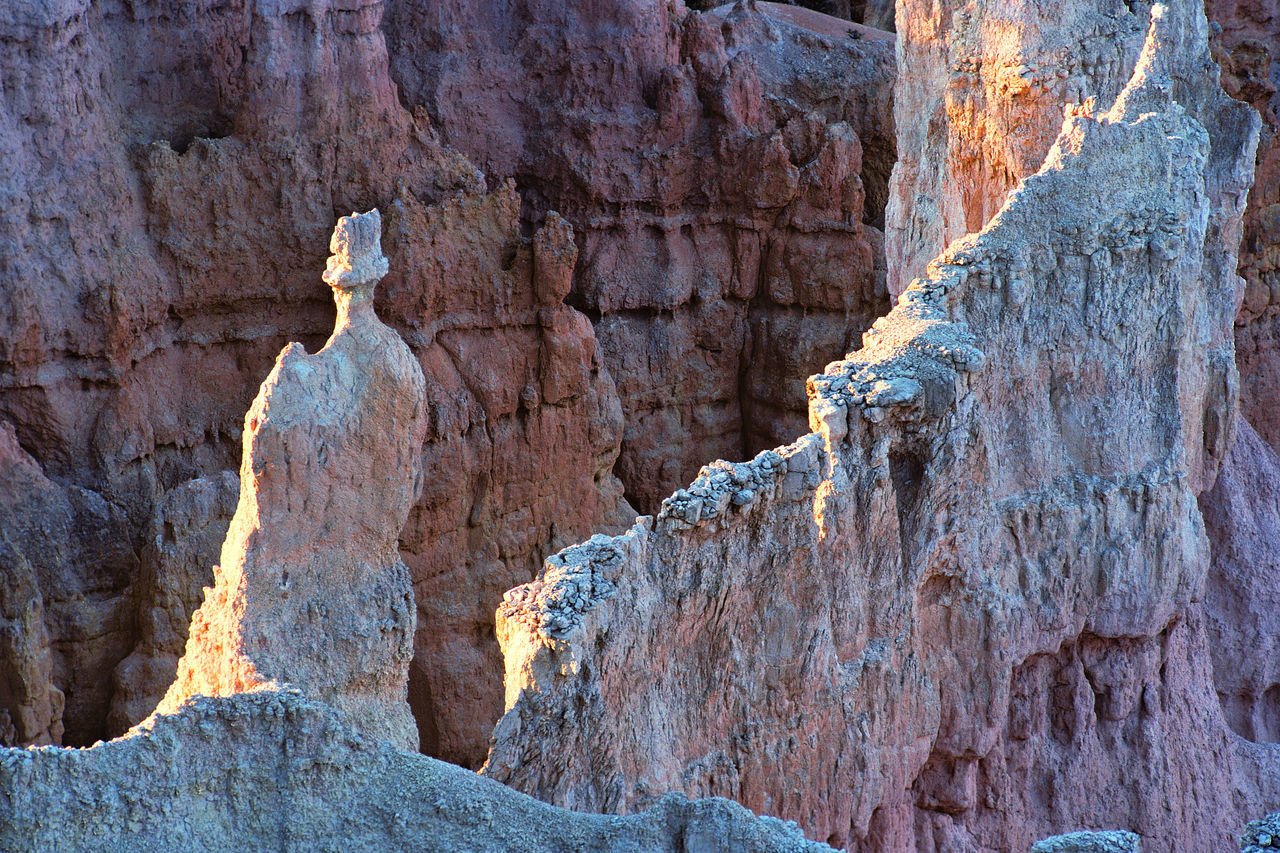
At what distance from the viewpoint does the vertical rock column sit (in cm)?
934

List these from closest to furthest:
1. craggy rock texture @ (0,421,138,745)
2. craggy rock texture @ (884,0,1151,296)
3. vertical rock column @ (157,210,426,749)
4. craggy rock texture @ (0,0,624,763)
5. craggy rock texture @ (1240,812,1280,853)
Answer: craggy rock texture @ (1240,812,1280,853), vertical rock column @ (157,210,426,749), craggy rock texture @ (884,0,1151,296), craggy rock texture @ (0,421,138,745), craggy rock texture @ (0,0,624,763)

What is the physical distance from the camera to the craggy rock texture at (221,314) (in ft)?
44.8

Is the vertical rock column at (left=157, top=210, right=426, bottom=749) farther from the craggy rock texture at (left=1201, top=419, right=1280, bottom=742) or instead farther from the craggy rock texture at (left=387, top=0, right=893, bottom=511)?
the craggy rock texture at (left=387, top=0, right=893, bottom=511)

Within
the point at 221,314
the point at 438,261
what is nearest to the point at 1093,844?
the point at 438,261

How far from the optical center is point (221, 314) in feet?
50.7

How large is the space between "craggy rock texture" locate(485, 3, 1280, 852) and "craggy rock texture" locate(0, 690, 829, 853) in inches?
65.3

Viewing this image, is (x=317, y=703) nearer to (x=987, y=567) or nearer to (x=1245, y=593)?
(x=987, y=567)

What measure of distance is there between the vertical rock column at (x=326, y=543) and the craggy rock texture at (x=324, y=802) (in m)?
3.14

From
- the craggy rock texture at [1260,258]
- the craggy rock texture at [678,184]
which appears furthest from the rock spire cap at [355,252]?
the craggy rock texture at [1260,258]

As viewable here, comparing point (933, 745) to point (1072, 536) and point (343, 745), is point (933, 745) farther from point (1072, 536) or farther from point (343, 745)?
point (343, 745)

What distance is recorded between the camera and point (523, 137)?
1800cm

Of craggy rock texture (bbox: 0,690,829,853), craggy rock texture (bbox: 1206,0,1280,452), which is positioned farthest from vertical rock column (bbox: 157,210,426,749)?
craggy rock texture (bbox: 1206,0,1280,452)

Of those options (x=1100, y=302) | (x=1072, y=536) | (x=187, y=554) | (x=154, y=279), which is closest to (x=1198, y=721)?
(x=1072, y=536)

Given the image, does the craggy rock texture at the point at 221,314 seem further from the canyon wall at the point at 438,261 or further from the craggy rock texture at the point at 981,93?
the craggy rock texture at the point at 981,93
